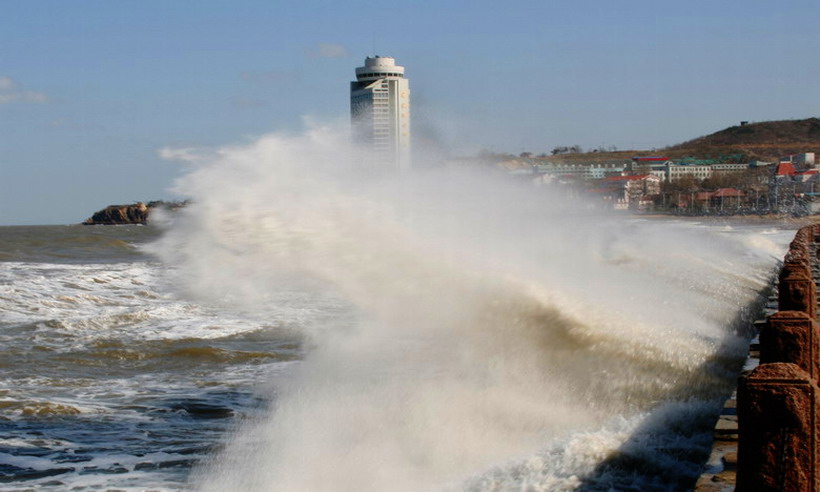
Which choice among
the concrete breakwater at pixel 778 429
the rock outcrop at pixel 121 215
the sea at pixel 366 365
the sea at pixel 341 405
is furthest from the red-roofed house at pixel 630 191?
the concrete breakwater at pixel 778 429

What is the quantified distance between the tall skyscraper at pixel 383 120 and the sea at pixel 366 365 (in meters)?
2.05

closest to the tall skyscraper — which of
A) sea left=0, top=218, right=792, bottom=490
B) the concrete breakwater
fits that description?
sea left=0, top=218, right=792, bottom=490

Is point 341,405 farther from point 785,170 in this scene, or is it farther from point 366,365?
point 785,170

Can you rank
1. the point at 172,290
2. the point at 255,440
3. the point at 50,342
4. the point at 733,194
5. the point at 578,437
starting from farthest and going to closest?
the point at 733,194 < the point at 172,290 < the point at 50,342 < the point at 255,440 < the point at 578,437

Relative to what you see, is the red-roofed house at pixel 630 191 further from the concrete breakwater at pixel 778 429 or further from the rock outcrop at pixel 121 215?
the concrete breakwater at pixel 778 429

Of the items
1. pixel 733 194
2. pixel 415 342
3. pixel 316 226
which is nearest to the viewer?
pixel 316 226

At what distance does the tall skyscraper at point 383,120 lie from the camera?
65.0ft

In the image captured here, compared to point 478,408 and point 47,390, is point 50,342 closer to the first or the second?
point 47,390

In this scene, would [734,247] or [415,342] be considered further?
[734,247]

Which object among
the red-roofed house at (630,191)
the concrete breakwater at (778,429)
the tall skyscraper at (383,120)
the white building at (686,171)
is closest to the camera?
the concrete breakwater at (778,429)

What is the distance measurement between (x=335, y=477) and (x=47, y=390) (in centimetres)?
608

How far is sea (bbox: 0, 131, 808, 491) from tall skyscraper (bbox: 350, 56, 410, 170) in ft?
6.74

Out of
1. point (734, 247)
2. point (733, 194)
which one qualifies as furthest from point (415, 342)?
point (733, 194)

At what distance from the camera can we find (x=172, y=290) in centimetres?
2203
